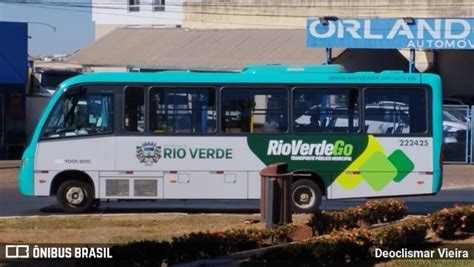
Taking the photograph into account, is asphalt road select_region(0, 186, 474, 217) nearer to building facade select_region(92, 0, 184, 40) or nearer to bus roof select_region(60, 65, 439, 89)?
bus roof select_region(60, 65, 439, 89)

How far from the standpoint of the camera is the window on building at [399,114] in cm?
1923

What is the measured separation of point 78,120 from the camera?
19250 mm

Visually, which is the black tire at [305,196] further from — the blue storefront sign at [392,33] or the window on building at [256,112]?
the blue storefront sign at [392,33]

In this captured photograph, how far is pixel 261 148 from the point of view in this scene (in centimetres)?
1909

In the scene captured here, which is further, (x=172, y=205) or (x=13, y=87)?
(x=13, y=87)

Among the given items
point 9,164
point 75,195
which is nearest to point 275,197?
point 75,195

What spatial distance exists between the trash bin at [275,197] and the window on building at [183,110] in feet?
14.8

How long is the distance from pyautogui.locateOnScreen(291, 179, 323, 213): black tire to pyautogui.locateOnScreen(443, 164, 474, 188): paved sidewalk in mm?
9332

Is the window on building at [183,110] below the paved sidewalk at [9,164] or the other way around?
the other way around

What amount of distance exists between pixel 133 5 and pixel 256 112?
42911 mm

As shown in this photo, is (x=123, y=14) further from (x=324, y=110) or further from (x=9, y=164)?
(x=324, y=110)

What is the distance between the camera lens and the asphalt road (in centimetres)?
1988

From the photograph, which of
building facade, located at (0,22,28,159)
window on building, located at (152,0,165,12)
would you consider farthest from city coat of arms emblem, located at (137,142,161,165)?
window on building, located at (152,0,165,12)

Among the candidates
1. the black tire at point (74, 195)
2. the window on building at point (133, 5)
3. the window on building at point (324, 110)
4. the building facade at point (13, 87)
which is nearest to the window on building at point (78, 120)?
the black tire at point (74, 195)
